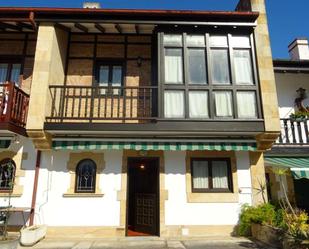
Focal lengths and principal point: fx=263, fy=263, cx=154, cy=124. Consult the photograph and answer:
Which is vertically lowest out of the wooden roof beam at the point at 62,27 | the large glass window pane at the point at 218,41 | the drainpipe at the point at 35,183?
the drainpipe at the point at 35,183

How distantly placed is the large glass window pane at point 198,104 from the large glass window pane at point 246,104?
117cm

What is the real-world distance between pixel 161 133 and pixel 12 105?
494 cm

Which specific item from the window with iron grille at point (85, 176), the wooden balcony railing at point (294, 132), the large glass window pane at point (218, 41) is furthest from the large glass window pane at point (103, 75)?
the wooden balcony railing at point (294, 132)

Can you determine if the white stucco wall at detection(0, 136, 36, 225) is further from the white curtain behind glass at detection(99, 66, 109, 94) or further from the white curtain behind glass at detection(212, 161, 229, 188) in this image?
the white curtain behind glass at detection(212, 161, 229, 188)

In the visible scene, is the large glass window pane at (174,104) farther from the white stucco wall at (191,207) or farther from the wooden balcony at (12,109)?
the wooden balcony at (12,109)

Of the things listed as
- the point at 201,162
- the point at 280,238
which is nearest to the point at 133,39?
the point at 201,162

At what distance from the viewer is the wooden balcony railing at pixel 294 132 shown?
36.0 feet

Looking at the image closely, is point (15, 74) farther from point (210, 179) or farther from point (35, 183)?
point (210, 179)

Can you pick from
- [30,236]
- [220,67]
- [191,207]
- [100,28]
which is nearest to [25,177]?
[30,236]

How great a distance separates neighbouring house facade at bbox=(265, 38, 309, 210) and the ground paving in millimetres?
2563

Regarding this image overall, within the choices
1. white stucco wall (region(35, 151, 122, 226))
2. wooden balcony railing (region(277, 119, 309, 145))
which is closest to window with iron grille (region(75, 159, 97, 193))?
white stucco wall (region(35, 151, 122, 226))

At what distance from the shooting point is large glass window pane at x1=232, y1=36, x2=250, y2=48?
9709mm

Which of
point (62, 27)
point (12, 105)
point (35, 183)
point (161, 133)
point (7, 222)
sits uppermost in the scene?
point (62, 27)

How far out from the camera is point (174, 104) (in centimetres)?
910
